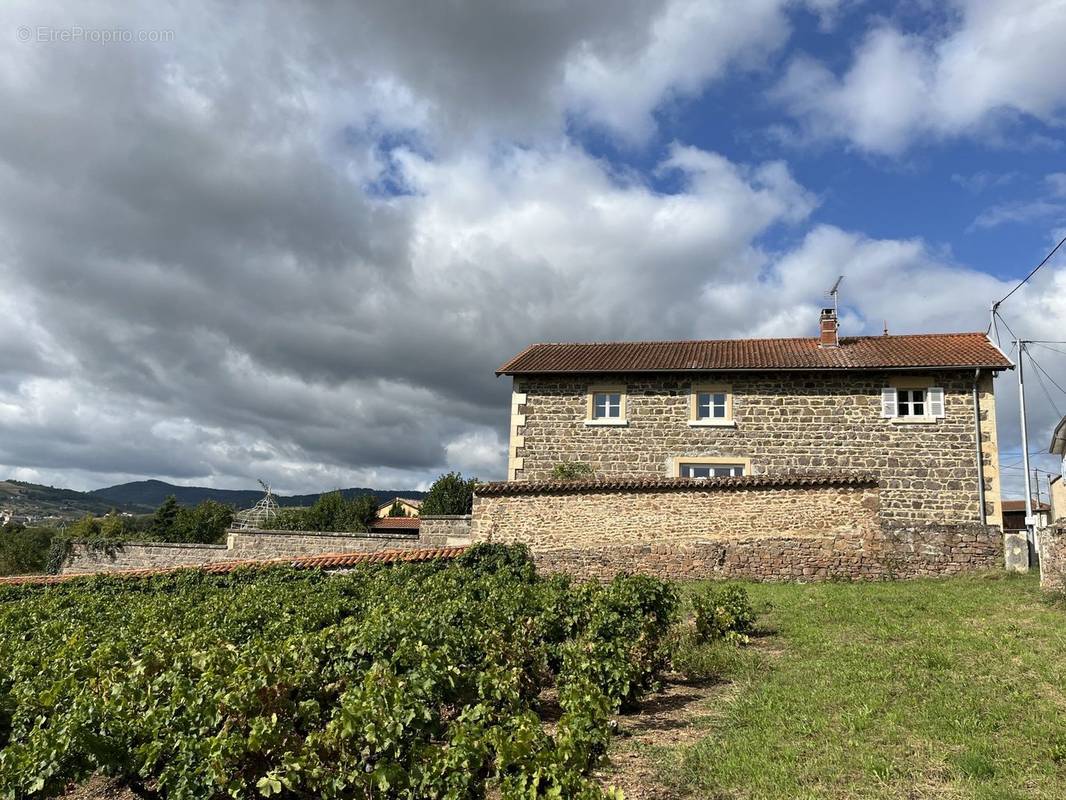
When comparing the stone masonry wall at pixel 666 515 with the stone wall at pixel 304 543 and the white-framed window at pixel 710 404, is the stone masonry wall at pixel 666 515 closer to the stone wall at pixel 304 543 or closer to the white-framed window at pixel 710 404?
the stone wall at pixel 304 543

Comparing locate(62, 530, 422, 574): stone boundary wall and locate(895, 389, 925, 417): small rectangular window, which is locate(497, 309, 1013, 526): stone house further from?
locate(62, 530, 422, 574): stone boundary wall

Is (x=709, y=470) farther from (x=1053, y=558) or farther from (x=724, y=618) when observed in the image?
(x=724, y=618)

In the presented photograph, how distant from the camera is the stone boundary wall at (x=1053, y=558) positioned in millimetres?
10156

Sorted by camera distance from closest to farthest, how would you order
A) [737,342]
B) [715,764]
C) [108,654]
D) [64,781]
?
[64,781]
[715,764]
[108,654]
[737,342]

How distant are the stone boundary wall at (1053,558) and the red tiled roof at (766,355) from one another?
8.62 metres

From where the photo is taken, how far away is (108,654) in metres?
6.38

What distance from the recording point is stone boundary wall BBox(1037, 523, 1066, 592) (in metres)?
10.2

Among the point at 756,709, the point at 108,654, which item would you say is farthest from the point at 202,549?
the point at 756,709

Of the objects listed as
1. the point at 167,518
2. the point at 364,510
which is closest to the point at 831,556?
the point at 364,510

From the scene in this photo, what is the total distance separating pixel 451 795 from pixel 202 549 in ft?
63.8

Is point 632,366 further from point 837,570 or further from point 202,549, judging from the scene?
point 202,549

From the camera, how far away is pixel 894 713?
579 centimetres

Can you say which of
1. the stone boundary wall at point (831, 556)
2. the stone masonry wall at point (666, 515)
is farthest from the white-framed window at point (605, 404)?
the stone boundary wall at point (831, 556)

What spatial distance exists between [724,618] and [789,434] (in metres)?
11.4
